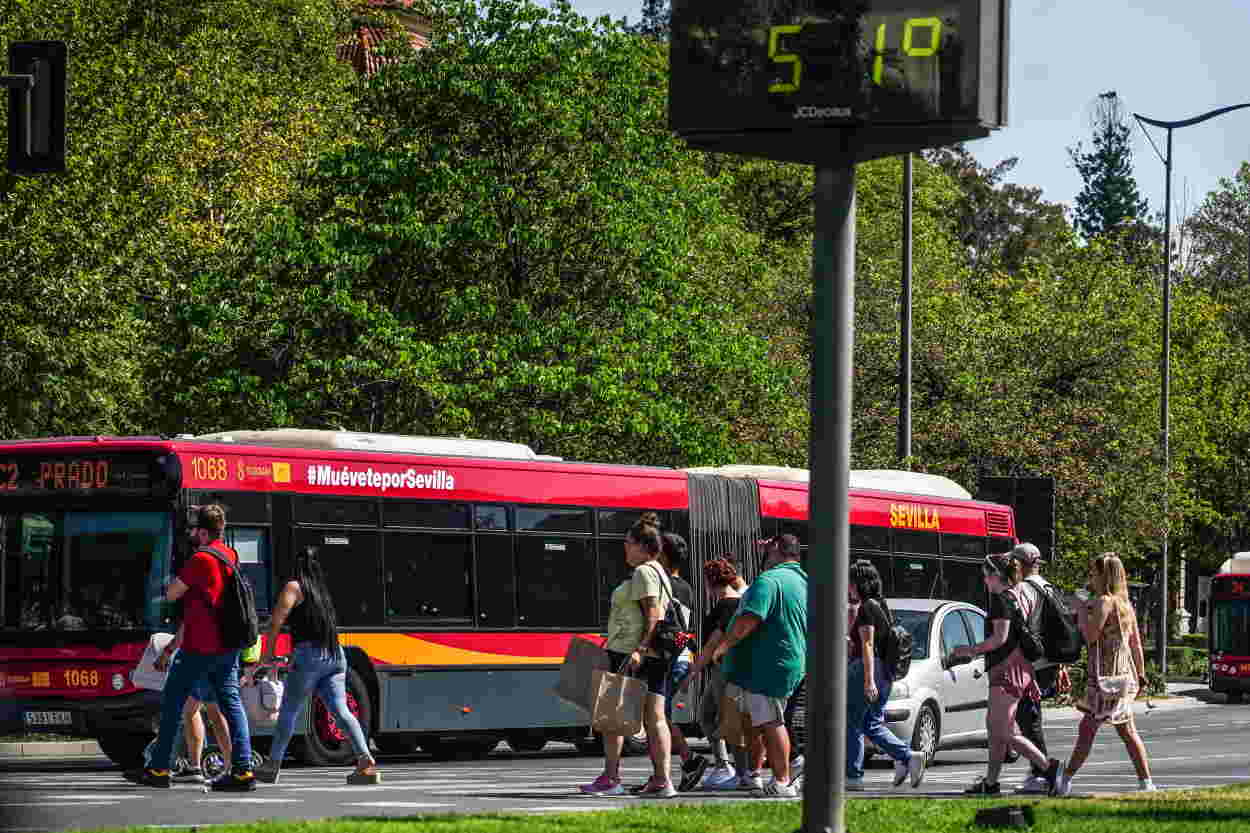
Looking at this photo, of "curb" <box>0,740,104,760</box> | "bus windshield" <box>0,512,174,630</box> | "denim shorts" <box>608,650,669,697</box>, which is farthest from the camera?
"curb" <box>0,740,104,760</box>

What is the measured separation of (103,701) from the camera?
1905 centimetres

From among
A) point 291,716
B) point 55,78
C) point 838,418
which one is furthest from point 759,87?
point 55,78

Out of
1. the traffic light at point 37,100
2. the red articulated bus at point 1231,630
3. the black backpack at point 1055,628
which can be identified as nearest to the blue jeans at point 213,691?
the traffic light at point 37,100

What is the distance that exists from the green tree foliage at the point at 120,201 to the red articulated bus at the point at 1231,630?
2119cm

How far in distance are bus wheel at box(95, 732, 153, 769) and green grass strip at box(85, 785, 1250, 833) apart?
284 inches

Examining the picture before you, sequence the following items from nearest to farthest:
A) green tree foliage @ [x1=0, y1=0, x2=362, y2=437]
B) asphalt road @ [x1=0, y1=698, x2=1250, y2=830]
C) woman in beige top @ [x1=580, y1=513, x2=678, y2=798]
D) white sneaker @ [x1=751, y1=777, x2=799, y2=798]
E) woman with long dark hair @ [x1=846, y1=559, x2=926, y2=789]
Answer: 1. asphalt road @ [x1=0, y1=698, x2=1250, y2=830]
2. woman in beige top @ [x1=580, y1=513, x2=678, y2=798]
3. white sneaker @ [x1=751, y1=777, x2=799, y2=798]
4. woman with long dark hair @ [x1=846, y1=559, x2=926, y2=789]
5. green tree foliage @ [x1=0, y1=0, x2=362, y2=437]

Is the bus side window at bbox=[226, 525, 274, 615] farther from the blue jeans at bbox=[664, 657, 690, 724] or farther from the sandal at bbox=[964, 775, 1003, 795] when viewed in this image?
the sandal at bbox=[964, 775, 1003, 795]

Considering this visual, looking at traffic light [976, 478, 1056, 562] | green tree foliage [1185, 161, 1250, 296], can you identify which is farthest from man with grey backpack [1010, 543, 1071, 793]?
green tree foliage [1185, 161, 1250, 296]

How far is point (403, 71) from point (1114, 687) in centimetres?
2291

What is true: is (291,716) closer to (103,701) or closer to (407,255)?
(103,701)

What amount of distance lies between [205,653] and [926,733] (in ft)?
27.5

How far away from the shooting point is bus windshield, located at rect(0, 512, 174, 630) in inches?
760

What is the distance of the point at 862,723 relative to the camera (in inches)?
687

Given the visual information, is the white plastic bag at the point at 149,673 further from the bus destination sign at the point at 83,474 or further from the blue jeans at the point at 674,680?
the blue jeans at the point at 674,680
